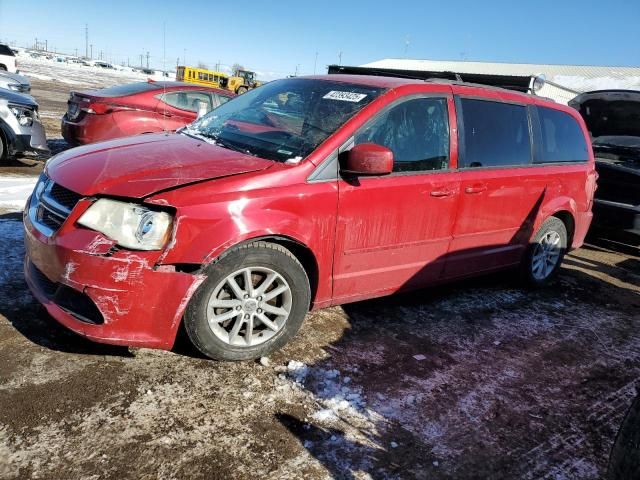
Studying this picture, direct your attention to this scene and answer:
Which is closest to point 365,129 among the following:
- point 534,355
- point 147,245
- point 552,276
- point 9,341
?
point 147,245

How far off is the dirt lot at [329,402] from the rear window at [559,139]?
1.71 meters

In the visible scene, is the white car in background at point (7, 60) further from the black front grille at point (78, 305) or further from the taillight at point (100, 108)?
the black front grille at point (78, 305)

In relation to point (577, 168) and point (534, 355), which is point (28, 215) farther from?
point (577, 168)

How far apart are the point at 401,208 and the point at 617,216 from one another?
4.63 meters

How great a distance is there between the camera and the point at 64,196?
112 inches

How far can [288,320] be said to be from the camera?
3172mm

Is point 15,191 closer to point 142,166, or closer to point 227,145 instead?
point 227,145

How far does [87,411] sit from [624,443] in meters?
2.35

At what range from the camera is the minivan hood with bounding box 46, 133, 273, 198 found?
274 cm

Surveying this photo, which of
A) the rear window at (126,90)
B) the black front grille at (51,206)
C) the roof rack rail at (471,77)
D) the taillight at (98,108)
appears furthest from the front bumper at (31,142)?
the black front grille at (51,206)

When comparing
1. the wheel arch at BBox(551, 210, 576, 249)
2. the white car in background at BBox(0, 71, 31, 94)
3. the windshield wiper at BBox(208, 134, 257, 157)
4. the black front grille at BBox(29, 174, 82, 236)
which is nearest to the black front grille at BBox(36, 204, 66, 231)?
the black front grille at BBox(29, 174, 82, 236)

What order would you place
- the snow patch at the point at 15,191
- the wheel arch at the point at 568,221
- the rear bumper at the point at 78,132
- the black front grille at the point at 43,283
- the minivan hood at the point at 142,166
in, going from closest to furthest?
the minivan hood at the point at 142,166, the black front grille at the point at 43,283, the wheel arch at the point at 568,221, the snow patch at the point at 15,191, the rear bumper at the point at 78,132

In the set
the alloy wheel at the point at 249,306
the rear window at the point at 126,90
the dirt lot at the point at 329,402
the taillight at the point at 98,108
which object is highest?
the rear window at the point at 126,90

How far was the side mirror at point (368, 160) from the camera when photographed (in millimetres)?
3148
